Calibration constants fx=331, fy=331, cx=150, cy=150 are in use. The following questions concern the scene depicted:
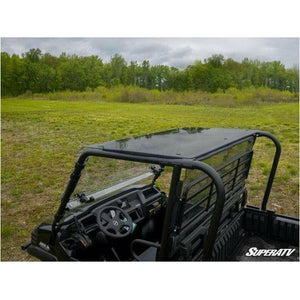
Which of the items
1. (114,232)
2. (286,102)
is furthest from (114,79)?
(114,232)

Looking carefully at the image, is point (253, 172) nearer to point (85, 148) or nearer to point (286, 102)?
A: point (286, 102)

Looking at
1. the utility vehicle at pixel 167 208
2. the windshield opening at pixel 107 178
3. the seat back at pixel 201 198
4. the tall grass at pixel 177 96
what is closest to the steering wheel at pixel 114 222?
the utility vehicle at pixel 167 208

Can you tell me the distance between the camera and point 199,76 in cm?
1127

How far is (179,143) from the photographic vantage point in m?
2.21

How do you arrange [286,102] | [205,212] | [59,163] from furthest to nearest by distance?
[286,102] → [59,163] → [205,212]

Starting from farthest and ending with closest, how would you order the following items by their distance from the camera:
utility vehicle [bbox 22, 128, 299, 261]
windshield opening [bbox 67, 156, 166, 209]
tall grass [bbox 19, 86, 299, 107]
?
tall grass [bbox 19, 86, 299, 107] < windshield opening [bbox 67, 156, 166, 209] < utility vehicle [bbox 22, 128, 299, 261]

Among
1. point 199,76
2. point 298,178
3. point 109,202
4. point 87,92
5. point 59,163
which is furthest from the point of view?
point 199,76

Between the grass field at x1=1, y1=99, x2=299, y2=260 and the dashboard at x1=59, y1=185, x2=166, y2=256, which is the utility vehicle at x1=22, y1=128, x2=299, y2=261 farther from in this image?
the grass field at x1=1, y1=99, x2=299, y2=260

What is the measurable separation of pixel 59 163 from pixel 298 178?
4.88 metres

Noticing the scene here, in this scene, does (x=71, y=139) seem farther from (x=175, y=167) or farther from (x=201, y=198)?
(x=175, y=167)

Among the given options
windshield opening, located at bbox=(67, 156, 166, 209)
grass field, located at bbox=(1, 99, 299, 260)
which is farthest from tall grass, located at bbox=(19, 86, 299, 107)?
windshield opening, located at bbox=(67, 156, 166, 209)

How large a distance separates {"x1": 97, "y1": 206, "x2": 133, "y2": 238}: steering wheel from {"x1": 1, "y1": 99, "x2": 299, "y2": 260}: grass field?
537 millimetres

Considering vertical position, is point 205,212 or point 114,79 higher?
point 114,79

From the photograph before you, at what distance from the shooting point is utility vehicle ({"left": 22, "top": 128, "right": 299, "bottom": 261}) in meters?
1.88
